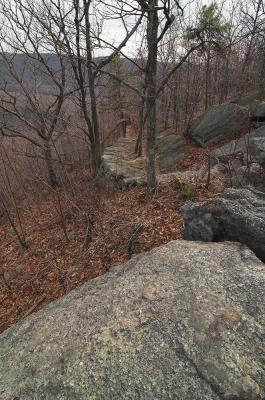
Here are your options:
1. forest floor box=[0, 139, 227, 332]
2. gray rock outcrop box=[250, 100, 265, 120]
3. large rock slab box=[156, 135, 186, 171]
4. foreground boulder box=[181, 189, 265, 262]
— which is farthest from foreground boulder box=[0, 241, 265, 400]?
gray rock outcrop box=[250, 100, 265, 120]

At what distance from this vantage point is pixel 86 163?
16.4 m

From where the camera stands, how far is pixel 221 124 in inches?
496

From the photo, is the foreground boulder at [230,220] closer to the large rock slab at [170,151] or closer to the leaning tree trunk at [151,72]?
the leaning tree trunk at [151,72]

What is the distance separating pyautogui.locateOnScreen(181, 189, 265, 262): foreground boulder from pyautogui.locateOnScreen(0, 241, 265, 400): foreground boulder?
0.22 meters

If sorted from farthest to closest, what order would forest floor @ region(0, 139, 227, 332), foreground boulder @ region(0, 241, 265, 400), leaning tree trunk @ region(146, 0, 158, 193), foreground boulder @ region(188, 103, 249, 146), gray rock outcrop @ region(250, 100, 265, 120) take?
foreground boulder @ region(188, 103, 249, 146), gray rock outcrop @ region(250, 100, 265, 120), leaning tree trunk @ region(146, 0, 158, 193), forest floor @ region(0, 139, 227, 332), foreground boulder @ region(0, 241, 265, 400)

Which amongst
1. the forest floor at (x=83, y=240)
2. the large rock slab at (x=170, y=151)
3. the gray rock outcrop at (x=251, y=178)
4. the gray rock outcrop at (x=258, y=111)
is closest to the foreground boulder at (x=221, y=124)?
the gray rock outcrop at (x=258, y=111)

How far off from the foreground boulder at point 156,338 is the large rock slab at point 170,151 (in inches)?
367

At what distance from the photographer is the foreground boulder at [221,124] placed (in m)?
12.2

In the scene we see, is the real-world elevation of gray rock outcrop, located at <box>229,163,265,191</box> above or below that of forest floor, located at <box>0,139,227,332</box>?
above

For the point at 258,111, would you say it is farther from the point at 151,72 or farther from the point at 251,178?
the point at 151,72

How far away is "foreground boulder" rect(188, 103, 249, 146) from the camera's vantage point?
12.2 meters

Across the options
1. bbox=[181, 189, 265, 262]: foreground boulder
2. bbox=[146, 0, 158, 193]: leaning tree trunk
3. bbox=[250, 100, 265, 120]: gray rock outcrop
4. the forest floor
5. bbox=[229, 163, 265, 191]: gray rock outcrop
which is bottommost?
the forest floor

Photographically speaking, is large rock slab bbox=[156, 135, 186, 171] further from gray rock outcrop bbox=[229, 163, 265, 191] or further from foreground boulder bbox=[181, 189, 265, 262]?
foreground boulder bbox=[181, 189, 265, 262]

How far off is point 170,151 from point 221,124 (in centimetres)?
249
